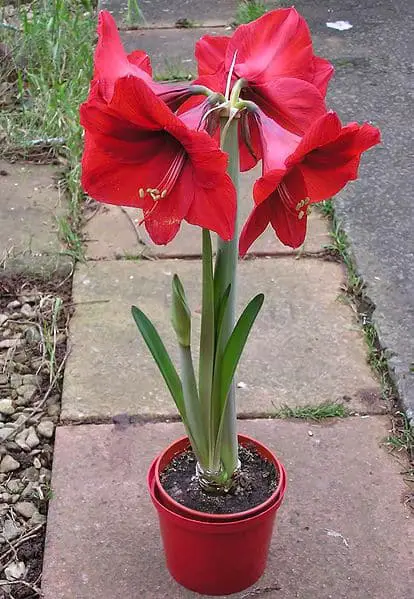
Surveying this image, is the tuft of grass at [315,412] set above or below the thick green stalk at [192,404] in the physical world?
below

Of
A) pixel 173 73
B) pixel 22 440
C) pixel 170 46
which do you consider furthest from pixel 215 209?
pixel 170 46

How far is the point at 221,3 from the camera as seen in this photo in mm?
5312

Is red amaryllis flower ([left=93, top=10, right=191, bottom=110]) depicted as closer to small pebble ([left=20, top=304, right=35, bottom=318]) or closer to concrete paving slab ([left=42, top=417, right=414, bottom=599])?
concrete paving slab ([left=42, top=417, right=414, bottom=599])

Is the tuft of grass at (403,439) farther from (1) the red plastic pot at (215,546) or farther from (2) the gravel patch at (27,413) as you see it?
(2) the gravel patch at (27,413)

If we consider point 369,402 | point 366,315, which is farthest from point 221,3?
point 369,402

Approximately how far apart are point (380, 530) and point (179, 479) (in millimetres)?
500

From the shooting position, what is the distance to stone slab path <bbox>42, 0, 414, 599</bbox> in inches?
78.1

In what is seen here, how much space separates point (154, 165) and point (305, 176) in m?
0.24

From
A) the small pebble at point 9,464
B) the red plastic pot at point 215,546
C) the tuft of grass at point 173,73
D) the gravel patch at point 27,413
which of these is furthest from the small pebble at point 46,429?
the tuft of grass at point 173,73

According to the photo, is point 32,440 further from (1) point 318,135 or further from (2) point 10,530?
(1) point 318,135

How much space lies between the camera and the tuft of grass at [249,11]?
16.0ft

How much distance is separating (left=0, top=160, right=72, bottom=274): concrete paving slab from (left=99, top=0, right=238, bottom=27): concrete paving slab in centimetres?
164

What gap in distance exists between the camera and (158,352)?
179cm

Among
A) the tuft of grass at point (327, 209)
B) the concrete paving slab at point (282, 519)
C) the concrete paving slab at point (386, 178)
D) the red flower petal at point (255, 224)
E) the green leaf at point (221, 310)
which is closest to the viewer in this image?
the red flower petal at point (255, 224)
